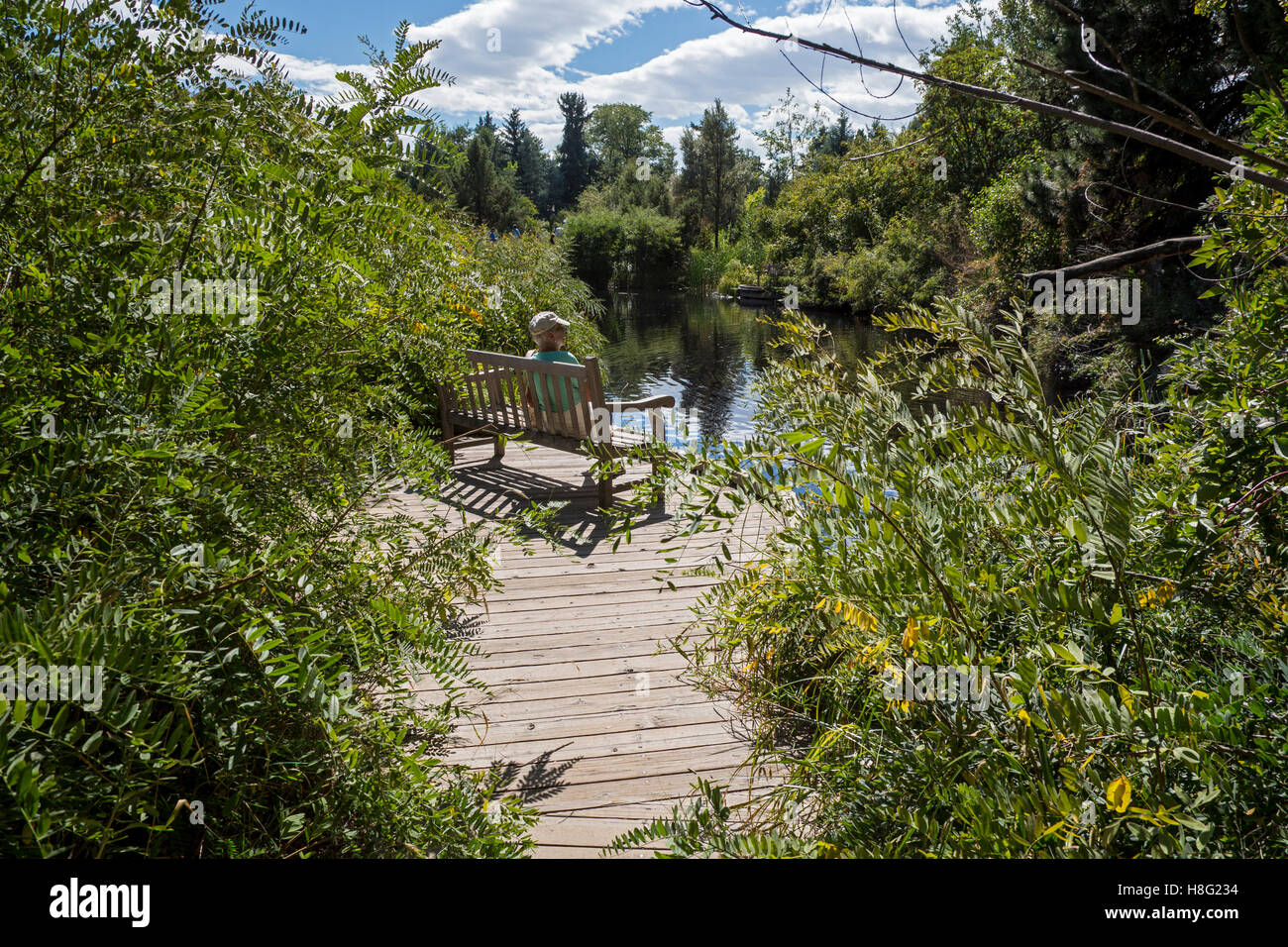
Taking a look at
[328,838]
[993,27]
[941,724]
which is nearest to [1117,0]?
[941,724]

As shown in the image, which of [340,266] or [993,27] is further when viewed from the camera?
[993,27]

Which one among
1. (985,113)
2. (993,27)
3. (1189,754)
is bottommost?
(1189,754)

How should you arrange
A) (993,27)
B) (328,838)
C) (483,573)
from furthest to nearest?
(993,27), (483,573), (328,838)

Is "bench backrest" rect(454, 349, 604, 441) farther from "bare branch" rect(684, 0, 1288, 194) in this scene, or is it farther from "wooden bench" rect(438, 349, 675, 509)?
"bare branch" rect(684, 0, 1288, 194)

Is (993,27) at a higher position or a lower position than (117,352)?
higher

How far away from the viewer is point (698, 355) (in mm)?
18719

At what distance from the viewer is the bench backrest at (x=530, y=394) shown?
5215 mm

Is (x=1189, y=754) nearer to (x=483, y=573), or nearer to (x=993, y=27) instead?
(x=483, y=573)

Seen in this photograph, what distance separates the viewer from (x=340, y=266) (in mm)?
1619

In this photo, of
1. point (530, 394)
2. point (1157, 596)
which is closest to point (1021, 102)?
point (1157, 596)

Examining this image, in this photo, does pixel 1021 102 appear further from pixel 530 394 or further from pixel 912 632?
pixel 530 394

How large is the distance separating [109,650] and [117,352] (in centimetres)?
65

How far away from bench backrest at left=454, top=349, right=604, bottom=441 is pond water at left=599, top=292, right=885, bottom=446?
A: 174cm

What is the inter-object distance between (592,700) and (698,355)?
1626 cm
